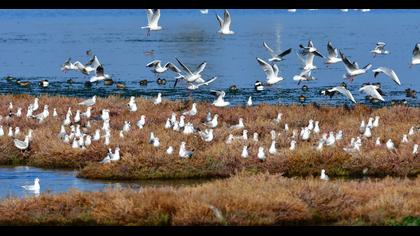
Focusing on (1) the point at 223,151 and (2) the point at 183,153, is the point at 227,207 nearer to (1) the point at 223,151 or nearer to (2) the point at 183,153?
(2) the point at 183,153

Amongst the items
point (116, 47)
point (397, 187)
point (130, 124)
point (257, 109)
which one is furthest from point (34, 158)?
point (116, 47)

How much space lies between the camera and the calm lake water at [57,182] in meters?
20.1

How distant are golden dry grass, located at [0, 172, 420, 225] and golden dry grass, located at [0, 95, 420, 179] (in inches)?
246

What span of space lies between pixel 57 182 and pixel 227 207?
8.04 m

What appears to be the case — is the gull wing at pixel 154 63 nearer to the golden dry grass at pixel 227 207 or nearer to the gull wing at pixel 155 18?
the gull wing at pixel 155 18

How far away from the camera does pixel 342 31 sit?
10788 centimetres

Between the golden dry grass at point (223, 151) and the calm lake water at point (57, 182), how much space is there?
1.56 feet

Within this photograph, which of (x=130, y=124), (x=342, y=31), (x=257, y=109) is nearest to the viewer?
(x=130, y=124)

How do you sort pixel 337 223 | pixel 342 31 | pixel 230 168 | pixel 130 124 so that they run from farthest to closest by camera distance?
pixel 342 31, pixel 130 124, pixel 230 168, pixel 337 223

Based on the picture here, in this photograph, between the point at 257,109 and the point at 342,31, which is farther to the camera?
the point at 342,31
